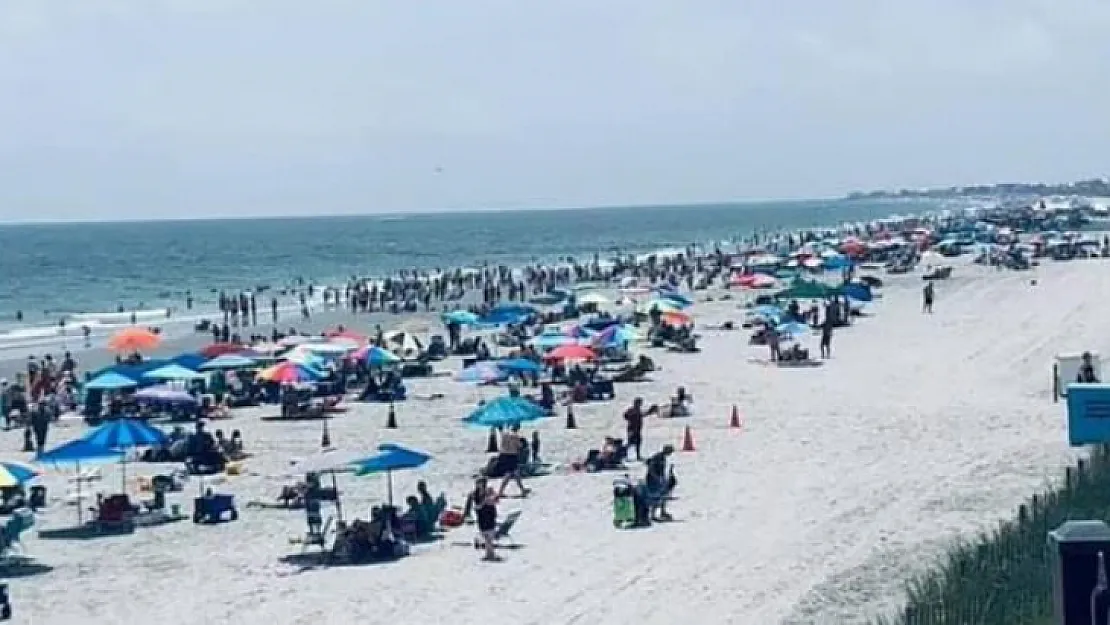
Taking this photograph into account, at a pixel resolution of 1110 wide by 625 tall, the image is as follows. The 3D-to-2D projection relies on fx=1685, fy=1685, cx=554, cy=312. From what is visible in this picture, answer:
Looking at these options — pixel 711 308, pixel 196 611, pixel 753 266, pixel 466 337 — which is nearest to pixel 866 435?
pixel 196 611

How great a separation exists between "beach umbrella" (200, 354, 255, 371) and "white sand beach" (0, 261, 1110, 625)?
115cm

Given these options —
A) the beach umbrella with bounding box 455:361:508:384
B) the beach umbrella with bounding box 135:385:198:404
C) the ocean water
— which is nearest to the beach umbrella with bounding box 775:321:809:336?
the beach umbrella with bounding box 455:361:508:384

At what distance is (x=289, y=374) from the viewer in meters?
29.6

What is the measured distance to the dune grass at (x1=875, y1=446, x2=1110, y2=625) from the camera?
34.0ft

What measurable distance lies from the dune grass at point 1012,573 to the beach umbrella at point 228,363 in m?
19.9

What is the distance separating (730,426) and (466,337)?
876 inches

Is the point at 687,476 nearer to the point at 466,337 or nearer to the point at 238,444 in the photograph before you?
the point at 238,444

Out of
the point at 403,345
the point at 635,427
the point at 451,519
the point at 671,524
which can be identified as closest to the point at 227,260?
the point at 403,345

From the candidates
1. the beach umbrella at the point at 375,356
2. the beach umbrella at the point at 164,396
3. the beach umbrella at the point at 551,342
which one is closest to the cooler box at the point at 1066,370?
the beach umbrella at the point at 551,342

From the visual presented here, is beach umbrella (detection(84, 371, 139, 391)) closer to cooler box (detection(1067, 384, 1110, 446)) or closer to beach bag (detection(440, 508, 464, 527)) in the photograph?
Result: beach bag (detection(440, 508, 464, 527))

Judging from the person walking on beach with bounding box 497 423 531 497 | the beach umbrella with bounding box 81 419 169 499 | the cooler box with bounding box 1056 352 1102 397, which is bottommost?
the person walking on beach with bounding box 497 423 531 497

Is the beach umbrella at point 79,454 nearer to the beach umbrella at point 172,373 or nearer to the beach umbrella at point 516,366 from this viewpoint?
the beach umbrella at point 172,373

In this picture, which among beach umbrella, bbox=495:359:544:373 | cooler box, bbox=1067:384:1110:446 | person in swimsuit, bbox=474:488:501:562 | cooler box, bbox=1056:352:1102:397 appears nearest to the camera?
cooler box, bbox=1067:384:1110:446

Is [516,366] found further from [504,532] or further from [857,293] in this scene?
[857,293]
